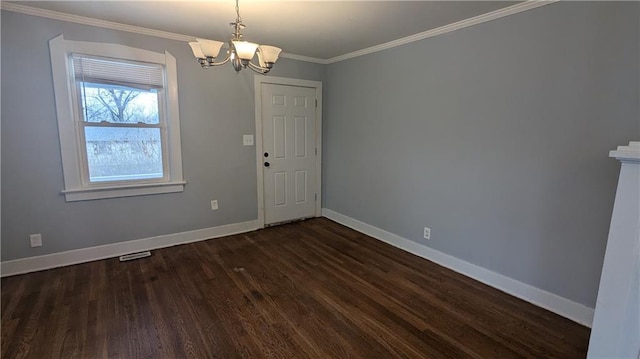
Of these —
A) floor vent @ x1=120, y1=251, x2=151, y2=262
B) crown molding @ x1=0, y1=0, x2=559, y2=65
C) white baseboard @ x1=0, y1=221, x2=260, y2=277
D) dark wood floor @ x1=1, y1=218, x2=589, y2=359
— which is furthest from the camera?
floor vent @ x1=120, y1=251, x2=151, y2=262

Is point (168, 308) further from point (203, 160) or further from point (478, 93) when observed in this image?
point (478, 93)

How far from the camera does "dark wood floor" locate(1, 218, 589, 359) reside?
6.40 feet

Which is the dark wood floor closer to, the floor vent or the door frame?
the floor vent

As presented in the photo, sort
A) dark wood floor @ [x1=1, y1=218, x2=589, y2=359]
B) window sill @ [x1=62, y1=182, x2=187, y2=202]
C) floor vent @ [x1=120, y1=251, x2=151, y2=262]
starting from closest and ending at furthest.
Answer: dark wood floor @ [x1=1, y1=218, x2=589, y2=359] → window sill @ [x1=62, y1=182, x2=187, y2=202] → floor vent @ [x1=120, y1=251, x2=151, y2=262]

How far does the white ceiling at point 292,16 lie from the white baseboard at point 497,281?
2242 millimetres

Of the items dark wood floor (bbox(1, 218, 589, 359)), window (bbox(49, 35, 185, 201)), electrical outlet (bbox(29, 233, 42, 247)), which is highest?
window (bbox(49, 35, 185, 201))

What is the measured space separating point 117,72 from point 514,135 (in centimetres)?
374

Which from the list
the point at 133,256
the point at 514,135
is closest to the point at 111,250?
the point at 133,256

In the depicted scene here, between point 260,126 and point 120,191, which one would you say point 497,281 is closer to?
point 260,126

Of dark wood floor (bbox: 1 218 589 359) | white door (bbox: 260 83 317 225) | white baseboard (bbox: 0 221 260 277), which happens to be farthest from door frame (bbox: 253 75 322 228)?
dark wood floor (bbox: 1 218 589 359)

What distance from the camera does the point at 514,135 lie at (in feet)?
8.21

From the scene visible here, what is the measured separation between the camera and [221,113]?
371 centimetres

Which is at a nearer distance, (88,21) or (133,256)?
(88,21)

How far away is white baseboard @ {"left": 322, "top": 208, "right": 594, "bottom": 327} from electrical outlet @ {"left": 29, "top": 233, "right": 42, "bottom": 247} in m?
3.47
